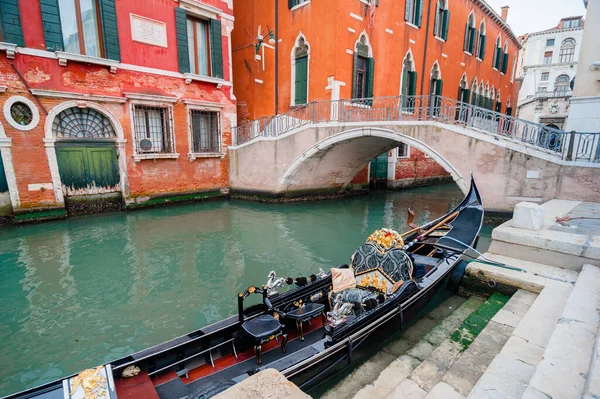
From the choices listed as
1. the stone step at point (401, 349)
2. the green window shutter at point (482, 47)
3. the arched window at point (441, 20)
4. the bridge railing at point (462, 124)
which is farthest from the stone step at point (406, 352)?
the green window shutter at point (482, 47)

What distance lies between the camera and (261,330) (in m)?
2.32

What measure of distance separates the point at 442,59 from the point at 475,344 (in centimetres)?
1351

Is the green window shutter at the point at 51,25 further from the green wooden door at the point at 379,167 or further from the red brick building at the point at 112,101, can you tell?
the green wooden door at the point at 379,167

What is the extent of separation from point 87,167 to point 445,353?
8.36 metres

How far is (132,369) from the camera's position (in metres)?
2.00

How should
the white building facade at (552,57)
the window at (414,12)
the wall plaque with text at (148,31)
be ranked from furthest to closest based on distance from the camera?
the white building facade at (552,57) → the window at (414,12) → the wall plaque with text at (148,31)

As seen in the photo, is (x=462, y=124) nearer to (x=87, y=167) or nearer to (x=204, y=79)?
(x=204, y=79)

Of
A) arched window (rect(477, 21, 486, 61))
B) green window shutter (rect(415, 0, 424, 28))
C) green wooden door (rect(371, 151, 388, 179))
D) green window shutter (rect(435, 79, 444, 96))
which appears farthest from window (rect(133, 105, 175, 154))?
arched window (rect(477, 21, 486, 61))

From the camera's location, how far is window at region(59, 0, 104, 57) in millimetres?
6656

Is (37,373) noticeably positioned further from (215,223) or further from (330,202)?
(330,202)

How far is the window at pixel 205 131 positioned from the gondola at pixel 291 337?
24.8ft

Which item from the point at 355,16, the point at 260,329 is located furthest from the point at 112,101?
the point at 260,329

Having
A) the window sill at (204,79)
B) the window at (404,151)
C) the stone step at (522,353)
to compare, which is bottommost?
the stone step at (522,353)

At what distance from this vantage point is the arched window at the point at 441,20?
11961mm
